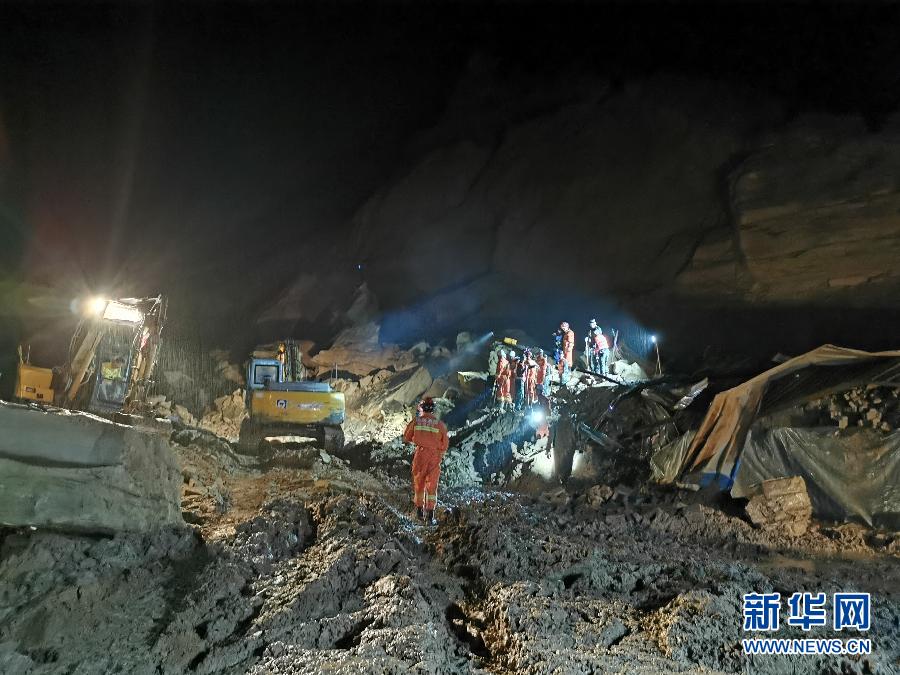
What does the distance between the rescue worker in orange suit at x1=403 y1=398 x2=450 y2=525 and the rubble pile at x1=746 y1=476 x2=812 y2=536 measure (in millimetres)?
4370

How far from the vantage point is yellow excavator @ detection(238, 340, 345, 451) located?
42.5 ft

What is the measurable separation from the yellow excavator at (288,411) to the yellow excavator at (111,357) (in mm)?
2221

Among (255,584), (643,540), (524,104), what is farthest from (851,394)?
(524,104)

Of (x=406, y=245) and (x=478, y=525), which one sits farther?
(x=406, y=245)

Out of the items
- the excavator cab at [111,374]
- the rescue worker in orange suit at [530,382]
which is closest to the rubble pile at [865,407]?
the rescue worker in orange suit at [530,382]

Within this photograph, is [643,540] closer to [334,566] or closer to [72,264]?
[334,566]

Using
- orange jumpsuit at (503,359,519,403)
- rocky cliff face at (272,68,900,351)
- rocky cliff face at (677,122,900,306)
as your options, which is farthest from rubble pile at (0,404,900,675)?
rocky cliff face at (272,68,900,351)

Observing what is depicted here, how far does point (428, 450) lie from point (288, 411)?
20.9 ft

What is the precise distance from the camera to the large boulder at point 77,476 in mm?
4453

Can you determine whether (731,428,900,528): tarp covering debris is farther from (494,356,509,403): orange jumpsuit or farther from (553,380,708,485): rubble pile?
(494,356,509,403): orange jumpsuit

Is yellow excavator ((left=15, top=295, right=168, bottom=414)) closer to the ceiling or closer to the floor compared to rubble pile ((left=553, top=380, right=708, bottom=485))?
closer to the ceiling

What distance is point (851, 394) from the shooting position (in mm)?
8586

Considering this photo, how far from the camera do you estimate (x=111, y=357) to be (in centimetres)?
1207

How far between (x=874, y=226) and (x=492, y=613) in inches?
546
